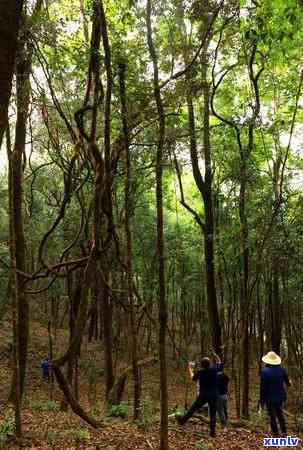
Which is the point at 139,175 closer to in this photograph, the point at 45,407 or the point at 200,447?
the point at 45,407

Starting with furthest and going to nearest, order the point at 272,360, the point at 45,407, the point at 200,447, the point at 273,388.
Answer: the point at 45,407 → the point at 272,360 → the point at 273,388 → the point at 200,447

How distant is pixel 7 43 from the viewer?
3.10m

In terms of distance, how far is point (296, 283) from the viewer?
15.2 metres

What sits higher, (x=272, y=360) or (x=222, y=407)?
(x=272, y=360)

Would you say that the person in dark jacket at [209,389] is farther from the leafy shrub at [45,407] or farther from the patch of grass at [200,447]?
the leafy shrub at [45,407]

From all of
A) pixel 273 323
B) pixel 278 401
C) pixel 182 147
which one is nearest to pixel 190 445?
pixel 278 401

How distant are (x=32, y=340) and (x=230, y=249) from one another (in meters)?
15.7

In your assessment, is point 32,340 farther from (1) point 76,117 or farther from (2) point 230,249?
(1) point 76,117

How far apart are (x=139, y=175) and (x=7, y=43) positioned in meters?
11.4

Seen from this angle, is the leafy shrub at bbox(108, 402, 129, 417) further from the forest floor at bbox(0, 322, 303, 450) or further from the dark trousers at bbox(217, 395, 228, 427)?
the dark trousers at bbox(217, 395, 228, 427)

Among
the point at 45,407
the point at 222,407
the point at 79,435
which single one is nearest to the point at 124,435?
the point at 79,435

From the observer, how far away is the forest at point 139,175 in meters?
7.03

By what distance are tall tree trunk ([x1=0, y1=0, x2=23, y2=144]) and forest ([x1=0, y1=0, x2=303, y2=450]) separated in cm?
1

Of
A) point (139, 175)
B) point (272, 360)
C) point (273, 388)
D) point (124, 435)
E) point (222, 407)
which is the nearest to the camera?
point (124, 435)
